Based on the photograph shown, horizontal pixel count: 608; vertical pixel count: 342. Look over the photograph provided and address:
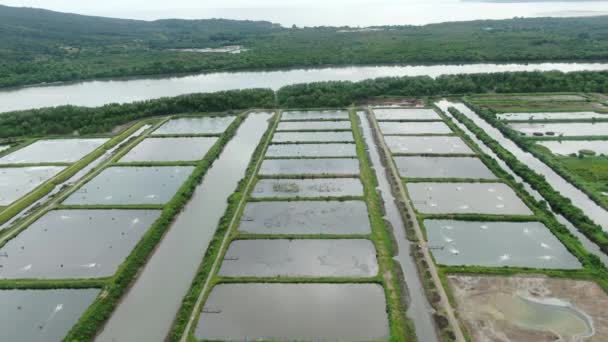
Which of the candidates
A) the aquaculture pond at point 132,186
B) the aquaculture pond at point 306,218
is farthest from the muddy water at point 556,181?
the aquaculture pond at point 132,186

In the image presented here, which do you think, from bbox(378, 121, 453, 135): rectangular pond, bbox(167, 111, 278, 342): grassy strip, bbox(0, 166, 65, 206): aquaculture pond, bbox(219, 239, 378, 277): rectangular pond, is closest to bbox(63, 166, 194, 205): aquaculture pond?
bbox(0, 166, 65, 206): aquaculture pond

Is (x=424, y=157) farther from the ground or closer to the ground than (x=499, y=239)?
farther from the ground

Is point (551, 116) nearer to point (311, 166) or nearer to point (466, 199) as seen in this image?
point (466, 199)

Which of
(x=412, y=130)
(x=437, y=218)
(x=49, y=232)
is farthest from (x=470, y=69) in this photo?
(x=49, y=232)

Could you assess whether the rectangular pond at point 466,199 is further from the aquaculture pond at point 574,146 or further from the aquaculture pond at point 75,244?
the aquaculture pond at point 75,244

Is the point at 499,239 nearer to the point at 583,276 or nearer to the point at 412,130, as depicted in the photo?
the point at 583,276

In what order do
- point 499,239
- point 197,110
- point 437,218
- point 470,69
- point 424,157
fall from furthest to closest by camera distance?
point 470,69 → point 197,110 → point 424,157 → point 437,218 → point 499,239

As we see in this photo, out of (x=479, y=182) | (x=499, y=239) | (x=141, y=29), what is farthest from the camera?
(x=141, y=29)

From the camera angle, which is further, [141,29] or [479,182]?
[141,29]
